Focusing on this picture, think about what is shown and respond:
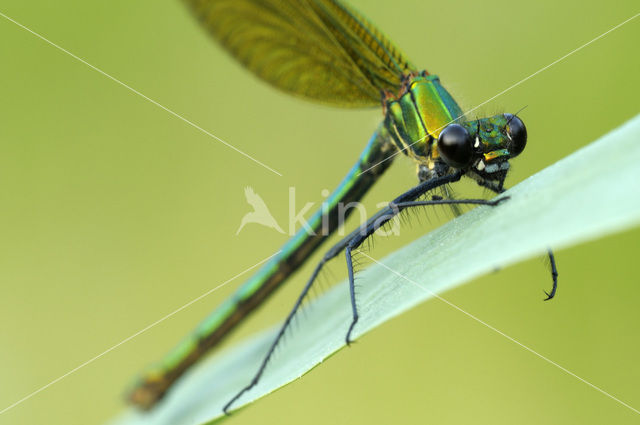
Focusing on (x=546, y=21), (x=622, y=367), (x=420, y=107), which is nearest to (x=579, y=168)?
(x=420, y=107)

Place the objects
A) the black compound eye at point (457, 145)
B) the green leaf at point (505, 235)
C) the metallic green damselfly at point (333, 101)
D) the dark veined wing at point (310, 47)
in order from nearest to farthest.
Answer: the green leaf at point (505, 235) < the black compound eye at point (457, 145) < the metallic green damselfly at point (333, 101) < the dark veined wing at point (310, 47)

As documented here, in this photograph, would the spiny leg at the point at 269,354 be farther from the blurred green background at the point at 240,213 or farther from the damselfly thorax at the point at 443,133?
the blurred green background at the point at 240,213

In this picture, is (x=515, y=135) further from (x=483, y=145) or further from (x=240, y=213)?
(x=240, y=213)

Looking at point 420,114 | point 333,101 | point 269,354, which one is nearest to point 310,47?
point 333,101

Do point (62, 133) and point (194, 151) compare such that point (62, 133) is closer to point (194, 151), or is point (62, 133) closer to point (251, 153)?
point (194, 151)

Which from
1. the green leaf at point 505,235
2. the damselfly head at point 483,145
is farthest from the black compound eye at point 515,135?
the green leaf at point 505,235

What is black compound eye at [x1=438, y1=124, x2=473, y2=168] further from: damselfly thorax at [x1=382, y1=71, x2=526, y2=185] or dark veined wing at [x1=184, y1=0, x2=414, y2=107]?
dark veined wing at [x1=184, y1=0, x2=414, y2=107]
